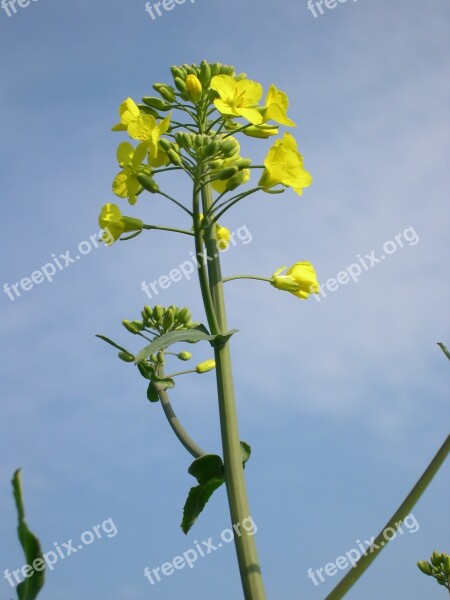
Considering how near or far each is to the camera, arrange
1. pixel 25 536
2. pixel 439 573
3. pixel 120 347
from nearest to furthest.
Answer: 1. pixel 25 536
2. pixel 120 347
3. pixel 439 573

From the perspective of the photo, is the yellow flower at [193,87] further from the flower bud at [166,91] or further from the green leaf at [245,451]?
the green leaf at [245,451]

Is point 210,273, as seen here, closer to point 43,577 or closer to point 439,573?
point 43,577

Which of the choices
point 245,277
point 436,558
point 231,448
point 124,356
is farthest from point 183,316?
point 436,558

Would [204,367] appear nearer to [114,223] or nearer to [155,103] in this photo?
[114,223]

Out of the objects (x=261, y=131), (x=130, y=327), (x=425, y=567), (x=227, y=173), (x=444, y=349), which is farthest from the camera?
(x=425, y=567)

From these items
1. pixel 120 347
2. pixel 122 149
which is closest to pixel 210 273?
pixel 120 347

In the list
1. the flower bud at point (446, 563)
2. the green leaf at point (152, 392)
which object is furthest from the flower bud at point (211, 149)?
the flower bud at point (446, 563)

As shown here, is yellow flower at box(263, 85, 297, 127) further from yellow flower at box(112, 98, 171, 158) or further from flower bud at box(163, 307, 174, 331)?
flower bud at box(163, 307, 174, 331)
